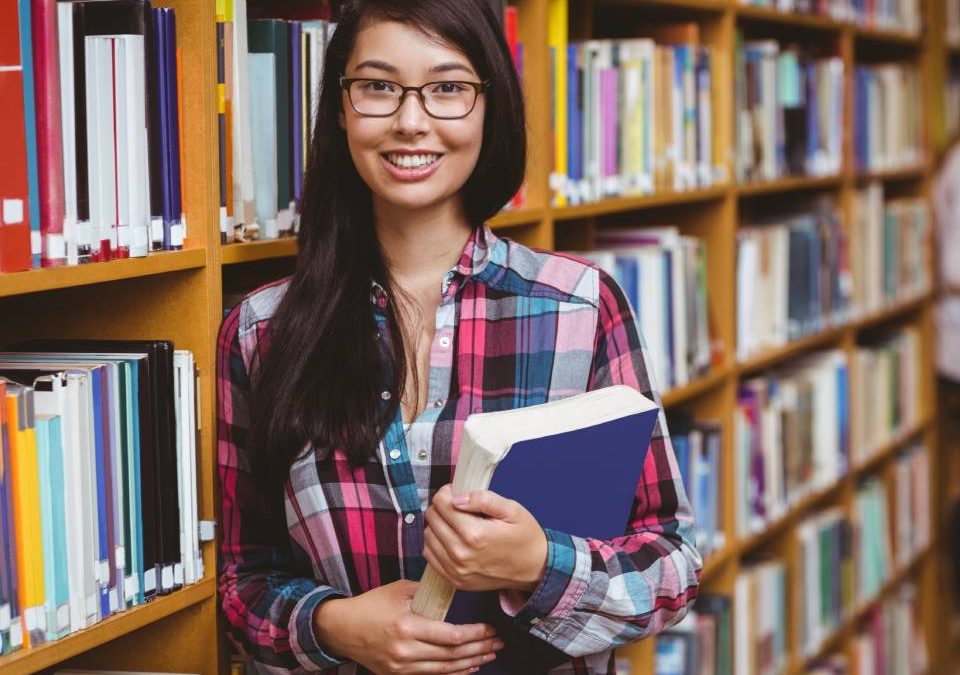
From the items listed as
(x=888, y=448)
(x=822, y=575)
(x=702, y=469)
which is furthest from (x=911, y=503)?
(x=702, y=469)

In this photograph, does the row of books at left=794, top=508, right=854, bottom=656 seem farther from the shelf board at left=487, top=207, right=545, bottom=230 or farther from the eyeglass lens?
the eyeglass lens

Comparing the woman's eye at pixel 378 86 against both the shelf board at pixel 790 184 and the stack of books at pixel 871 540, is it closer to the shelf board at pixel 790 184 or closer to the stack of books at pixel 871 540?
the shelf board at pixel 790 184

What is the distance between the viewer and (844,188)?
135 inches

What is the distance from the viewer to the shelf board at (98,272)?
123 cm

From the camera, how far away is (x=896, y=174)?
3.83 meters

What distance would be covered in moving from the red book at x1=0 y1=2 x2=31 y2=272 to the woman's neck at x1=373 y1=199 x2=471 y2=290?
418mm

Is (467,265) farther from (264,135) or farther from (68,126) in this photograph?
(68,126)

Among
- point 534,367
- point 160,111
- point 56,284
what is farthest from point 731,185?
point 56,284

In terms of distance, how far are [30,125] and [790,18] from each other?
6.95ft

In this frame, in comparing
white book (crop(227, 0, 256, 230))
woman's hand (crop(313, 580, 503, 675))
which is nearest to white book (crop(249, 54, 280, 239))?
white book (crop(227, 0, 256, 230))

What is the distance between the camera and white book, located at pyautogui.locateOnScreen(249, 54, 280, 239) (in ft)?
5.29

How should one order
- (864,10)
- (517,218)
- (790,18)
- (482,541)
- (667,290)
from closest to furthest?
(482,541) < (517,218) < (667,290) < (790,18) < (864,10)

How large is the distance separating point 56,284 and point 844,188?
2557 millimetres

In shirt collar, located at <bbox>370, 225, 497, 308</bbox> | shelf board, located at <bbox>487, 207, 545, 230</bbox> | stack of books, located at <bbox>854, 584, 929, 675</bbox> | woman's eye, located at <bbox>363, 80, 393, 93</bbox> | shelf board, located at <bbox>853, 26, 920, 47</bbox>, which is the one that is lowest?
stack of books, located at <bbox>854, 584, 929, 675</bbox>
